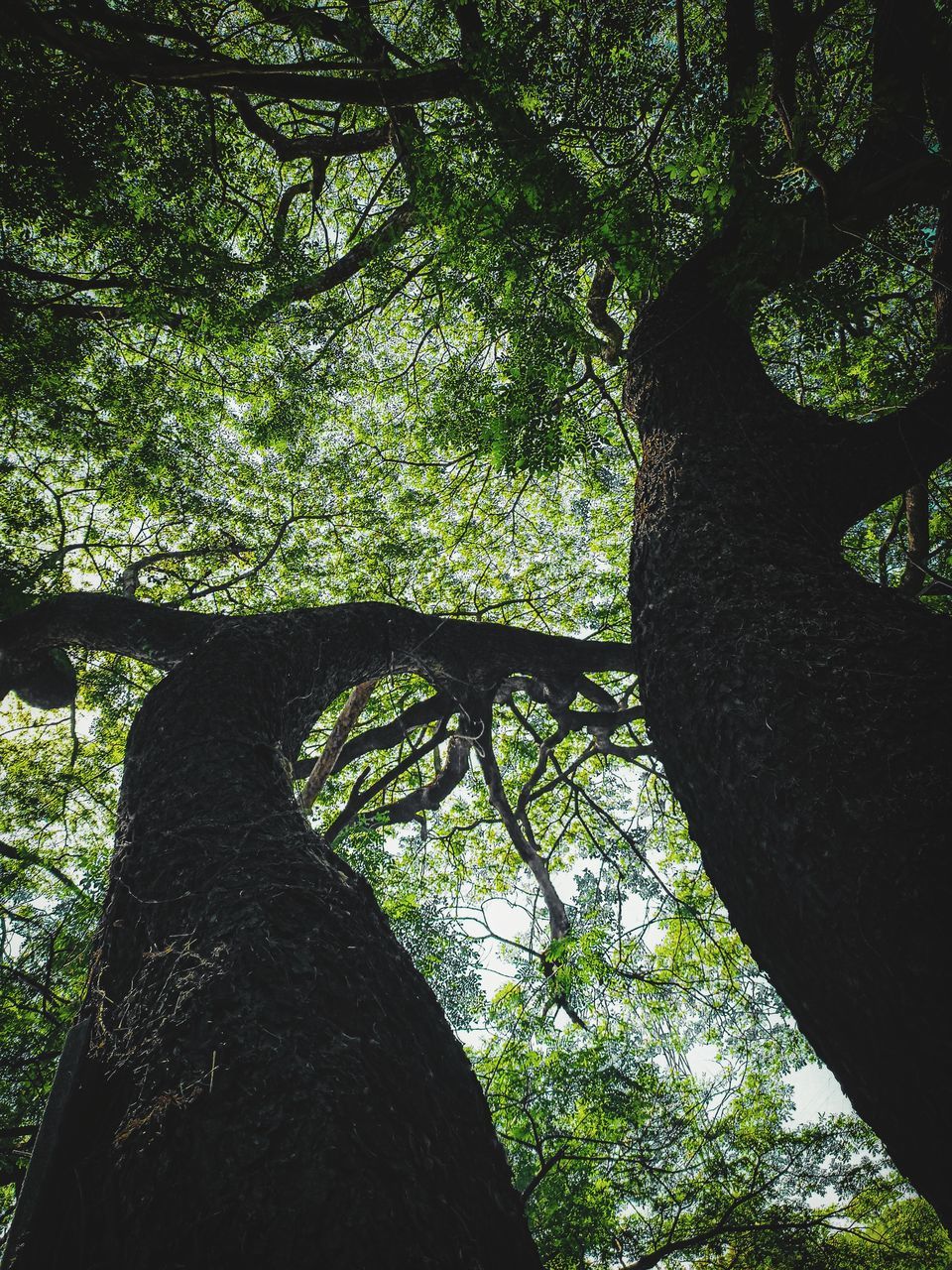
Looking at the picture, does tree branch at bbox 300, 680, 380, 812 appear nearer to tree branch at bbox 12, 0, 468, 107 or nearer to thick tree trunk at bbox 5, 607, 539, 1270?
thick tree trunk at bbox 5, 607, 539, 1270

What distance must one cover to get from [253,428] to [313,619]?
4109 millimetres

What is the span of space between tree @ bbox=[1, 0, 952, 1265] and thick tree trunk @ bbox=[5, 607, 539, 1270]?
11mm

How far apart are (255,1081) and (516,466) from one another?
→ 3.47 meters

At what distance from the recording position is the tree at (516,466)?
141 centimetres

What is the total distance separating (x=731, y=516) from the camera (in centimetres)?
244

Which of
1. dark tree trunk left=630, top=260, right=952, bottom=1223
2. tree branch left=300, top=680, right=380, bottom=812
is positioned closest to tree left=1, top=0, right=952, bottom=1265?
dark tree trunk left=630, top=260, right=952, bottom=1223

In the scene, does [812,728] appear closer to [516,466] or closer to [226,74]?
[516,466]

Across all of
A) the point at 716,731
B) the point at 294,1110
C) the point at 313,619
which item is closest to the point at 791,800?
the point at 716,731

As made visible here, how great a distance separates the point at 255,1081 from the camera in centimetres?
135

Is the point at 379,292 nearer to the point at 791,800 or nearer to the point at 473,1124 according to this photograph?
the point at 791,800

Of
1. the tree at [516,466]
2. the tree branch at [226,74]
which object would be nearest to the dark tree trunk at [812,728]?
the tree at [516,466]

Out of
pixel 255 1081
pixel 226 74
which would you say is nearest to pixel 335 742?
pixel 255 1081

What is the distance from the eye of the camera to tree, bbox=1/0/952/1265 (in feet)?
4.62

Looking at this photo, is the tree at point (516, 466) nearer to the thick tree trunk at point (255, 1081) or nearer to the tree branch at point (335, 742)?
the thick tree trunk at point (255, 1081)
